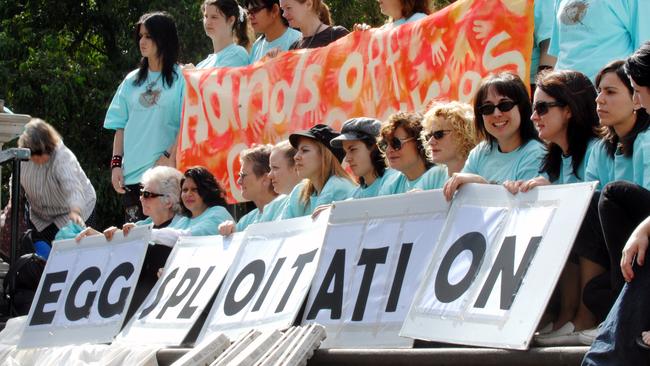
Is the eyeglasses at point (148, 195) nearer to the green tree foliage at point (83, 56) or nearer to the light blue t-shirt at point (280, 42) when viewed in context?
the light blue t-shirt at point (280, 42)

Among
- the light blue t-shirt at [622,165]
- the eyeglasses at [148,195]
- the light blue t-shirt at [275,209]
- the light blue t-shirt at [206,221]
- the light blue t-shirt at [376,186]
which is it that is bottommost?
the light blue t-shirt at [206,221]

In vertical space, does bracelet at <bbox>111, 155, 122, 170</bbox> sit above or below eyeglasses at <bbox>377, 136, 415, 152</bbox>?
below


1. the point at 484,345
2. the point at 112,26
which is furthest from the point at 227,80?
the point at 112,26

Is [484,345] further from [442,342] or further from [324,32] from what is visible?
[324,32]

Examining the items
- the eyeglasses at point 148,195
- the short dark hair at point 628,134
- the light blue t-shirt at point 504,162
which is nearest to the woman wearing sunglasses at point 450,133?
the light blue t-shirt at point 504,162

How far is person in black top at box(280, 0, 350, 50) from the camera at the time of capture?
28.9 feet

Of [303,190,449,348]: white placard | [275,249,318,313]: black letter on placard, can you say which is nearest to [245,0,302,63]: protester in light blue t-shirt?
[275,249,318,313]: black letter on placard

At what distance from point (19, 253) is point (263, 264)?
9.74 ft

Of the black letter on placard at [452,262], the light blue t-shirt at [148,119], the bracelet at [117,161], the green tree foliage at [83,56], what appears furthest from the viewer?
the green tree foliage at [83,56]

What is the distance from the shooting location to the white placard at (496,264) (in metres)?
5.37

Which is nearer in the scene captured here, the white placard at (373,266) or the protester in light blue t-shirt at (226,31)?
the white placard at (373,266)

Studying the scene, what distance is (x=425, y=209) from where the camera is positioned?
6234 mm

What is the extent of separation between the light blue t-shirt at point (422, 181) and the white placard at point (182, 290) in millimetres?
909

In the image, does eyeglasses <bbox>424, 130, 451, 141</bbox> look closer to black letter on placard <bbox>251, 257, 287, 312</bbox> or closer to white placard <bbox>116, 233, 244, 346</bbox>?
black letter on placard <bbox>251, 257, 287, 312</bbox>
